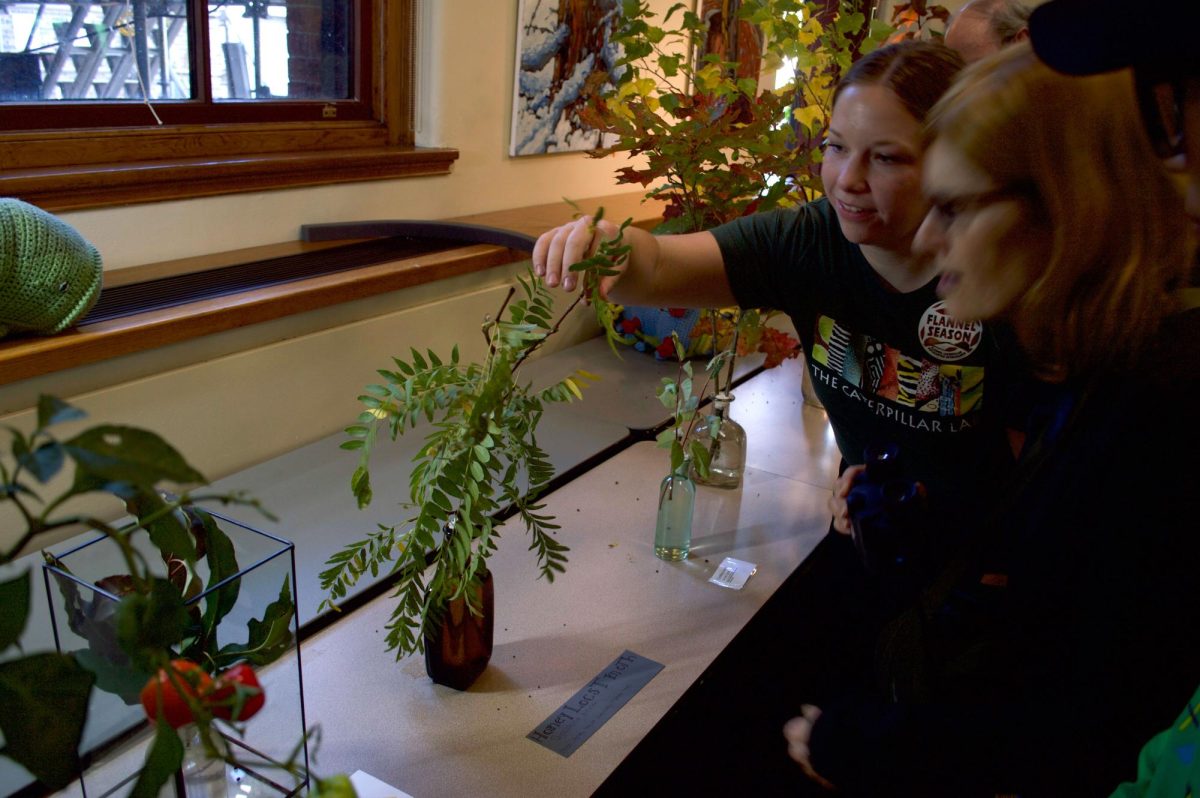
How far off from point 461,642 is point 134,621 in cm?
65

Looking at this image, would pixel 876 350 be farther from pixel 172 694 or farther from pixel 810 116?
pixel 172 694

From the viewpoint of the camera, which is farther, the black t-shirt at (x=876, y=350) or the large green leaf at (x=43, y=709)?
the black t-shirt at (x=876, y=350)

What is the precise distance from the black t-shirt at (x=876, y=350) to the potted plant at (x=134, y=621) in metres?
0.82

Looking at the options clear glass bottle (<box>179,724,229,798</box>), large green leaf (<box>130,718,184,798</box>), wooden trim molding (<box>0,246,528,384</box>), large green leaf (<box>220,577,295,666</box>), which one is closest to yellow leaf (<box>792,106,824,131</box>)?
wooden trim molding (<box>0,246,528,384</box>)

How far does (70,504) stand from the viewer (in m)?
1.42

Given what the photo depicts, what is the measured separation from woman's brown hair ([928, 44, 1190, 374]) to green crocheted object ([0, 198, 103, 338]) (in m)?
1.16

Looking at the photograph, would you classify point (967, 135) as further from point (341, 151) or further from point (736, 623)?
point (341, 151)

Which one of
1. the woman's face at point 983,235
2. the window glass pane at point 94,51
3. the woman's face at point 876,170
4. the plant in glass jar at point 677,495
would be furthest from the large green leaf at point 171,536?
the window glass pane at point 94,51

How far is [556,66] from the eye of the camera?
2.65 m

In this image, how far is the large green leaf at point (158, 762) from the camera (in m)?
0.52

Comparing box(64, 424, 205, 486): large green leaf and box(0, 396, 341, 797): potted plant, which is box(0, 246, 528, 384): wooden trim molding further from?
box(64, 424, 205, 486): large green leaf

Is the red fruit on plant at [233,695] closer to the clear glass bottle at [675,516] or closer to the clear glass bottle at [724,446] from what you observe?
the clear glass bottle at [675,516]

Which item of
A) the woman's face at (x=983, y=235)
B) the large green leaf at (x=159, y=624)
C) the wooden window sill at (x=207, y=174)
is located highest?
the woman's face at (x=983, y=235)

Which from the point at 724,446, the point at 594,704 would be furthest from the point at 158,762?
the point at 724,446
